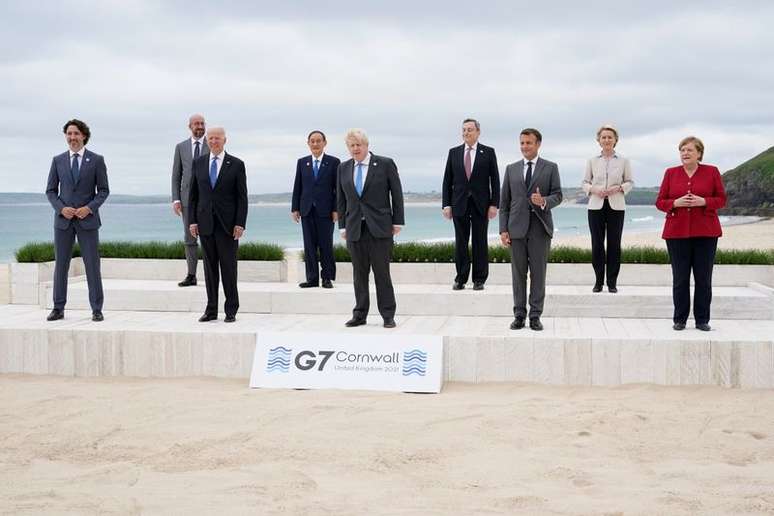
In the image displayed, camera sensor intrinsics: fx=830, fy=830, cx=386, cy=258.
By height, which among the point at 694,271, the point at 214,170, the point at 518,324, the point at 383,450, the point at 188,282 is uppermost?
the point at 214,170

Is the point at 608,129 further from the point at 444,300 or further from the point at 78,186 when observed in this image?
the point at 78,186

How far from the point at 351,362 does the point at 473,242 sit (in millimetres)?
2458

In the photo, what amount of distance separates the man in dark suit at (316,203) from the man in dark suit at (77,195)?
197 centimetres

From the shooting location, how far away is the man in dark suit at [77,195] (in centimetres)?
709

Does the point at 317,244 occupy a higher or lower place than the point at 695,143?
lower

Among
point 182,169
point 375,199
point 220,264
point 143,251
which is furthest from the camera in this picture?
point 143,251

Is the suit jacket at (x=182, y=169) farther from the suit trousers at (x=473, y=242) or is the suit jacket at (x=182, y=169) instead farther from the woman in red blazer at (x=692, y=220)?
the woman in red blazer at (x=692, y=220)

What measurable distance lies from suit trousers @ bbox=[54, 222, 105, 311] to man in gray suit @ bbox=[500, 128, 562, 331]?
3.52 m

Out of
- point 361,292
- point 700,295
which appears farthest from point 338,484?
point 700,295

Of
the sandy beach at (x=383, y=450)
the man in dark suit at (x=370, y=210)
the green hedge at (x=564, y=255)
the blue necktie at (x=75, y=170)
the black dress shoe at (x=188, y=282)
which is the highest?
the blue necktie at (x=75, y=170)

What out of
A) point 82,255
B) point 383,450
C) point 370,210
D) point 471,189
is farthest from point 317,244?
point 383,450

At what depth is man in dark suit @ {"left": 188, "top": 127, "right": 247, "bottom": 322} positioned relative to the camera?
22.8 ft

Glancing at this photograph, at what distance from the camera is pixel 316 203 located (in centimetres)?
839

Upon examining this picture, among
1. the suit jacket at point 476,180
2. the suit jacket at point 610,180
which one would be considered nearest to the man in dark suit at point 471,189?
the suit jacket at point 476,180
